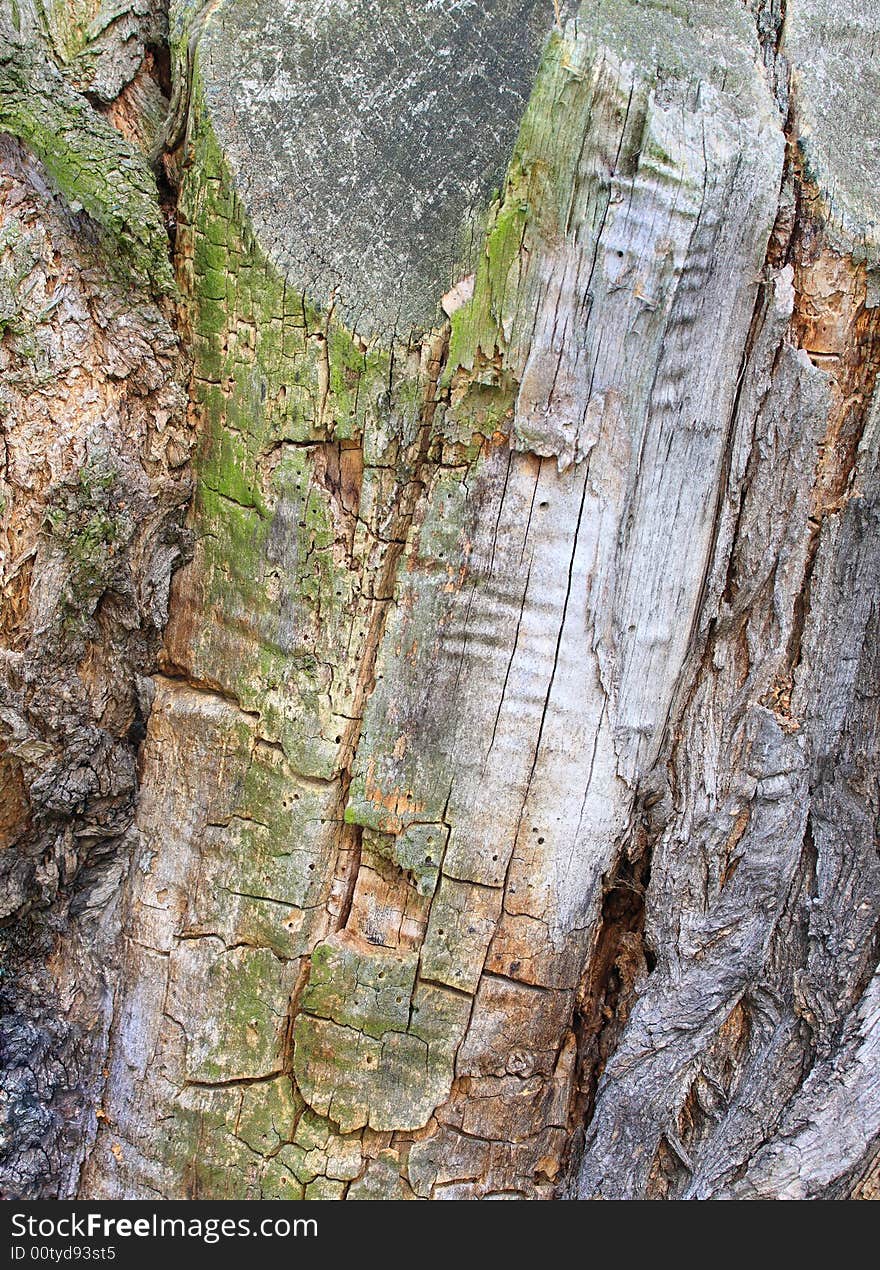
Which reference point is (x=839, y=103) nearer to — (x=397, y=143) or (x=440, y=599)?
(x=397, y=143)

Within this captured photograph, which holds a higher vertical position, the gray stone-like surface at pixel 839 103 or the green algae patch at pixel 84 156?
the gray stone-like surface at pixel 839 103

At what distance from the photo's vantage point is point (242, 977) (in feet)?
7.03

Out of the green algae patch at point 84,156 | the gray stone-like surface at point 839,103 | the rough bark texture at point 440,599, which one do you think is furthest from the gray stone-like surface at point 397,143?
the gray stone-like surface at point 839,103

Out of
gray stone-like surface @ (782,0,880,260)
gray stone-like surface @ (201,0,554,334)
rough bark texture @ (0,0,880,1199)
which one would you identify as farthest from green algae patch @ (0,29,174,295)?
gray stone-like surface @ (782,0,880,260)

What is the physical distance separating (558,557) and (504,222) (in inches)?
24.5

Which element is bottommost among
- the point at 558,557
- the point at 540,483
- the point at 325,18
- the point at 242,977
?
the point at 242,977

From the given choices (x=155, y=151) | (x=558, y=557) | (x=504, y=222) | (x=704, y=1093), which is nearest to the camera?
(x=504, y=222)

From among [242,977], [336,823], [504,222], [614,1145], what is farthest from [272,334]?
[614,1145]

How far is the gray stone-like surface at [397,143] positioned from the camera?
1.93 meters

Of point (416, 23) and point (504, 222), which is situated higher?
point (416, 23)

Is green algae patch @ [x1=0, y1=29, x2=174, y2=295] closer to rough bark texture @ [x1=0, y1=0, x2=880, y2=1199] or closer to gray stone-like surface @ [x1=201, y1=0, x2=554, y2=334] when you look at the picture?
rough bark texture @ [x1=0, y1=0, x2=880, y2=1199]

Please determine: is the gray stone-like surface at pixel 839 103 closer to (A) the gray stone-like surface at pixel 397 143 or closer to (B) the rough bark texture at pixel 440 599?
(B) the rough bark texture at pixel 440 599

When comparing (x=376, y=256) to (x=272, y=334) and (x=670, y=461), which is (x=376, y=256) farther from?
(x=670, y=461)

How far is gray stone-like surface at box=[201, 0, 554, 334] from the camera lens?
1.93 metres
